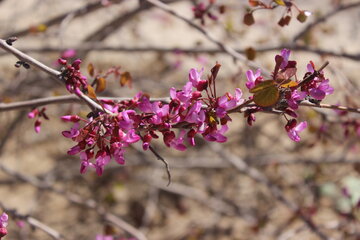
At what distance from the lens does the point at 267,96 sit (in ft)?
3.24

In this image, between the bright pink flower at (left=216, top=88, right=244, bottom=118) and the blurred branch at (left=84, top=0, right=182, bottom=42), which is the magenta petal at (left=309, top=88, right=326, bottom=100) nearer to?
the bright pink flower at (left=216, top=88, right=244, bottom=118)

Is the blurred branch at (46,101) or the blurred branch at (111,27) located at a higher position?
the blurred branch at (46,101)

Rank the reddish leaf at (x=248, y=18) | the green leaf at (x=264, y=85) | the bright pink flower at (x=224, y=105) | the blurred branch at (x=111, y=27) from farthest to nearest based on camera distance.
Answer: the blurred branch at (x=111, y=27)
the reddish leaf at (x=248, y=18)
the bright pink flower at (x=224, y=105)
the green leaf at (x=264, y=85)

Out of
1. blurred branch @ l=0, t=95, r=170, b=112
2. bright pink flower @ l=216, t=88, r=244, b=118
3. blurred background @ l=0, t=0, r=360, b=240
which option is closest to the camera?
bright pink flower @ l=216, t=88, r=244, b=118

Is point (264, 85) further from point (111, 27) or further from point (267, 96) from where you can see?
point (111, 27)

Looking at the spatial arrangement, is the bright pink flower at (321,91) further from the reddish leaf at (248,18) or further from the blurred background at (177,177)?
the blurred background at (177,177)

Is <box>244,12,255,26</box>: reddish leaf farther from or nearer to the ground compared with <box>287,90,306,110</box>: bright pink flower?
nearer to the ground

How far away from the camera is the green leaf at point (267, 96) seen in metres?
0.99

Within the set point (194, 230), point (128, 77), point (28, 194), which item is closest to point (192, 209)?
point (194, 230)

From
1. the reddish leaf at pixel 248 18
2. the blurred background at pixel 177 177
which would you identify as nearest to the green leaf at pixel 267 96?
the reddish leaf at pixel 248 18

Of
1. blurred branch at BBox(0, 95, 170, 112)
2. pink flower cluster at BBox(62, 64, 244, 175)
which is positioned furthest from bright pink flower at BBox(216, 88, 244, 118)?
blurred branch at BBox(0, 95, 170, 112)

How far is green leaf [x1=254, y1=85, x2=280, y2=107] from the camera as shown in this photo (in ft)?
3.23

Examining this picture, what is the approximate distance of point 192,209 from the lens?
3.70 meters

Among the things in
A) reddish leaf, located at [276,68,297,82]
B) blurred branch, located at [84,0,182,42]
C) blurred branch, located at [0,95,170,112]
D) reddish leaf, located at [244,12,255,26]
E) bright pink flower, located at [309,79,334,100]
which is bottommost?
blurred branch, located at [84,0,182,42]
